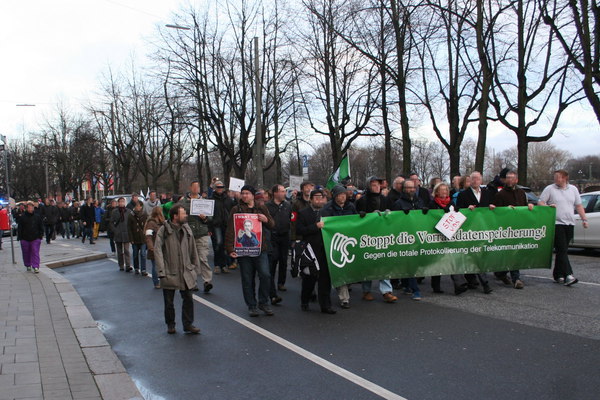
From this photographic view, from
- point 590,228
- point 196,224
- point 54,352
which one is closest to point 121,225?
point 196,224

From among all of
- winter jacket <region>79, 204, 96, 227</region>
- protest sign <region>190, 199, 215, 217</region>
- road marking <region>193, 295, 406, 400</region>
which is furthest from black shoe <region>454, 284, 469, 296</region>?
winter jacket <region>79, 204, 96, 227</region>

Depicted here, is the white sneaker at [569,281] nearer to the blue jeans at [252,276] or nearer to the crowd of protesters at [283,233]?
the crowd of protesters at [283,233]

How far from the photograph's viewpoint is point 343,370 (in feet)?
16.6

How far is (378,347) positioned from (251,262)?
240cm

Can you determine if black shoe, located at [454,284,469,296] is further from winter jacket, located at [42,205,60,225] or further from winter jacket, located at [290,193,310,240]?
winter jacket, located at [42,205,60,225]

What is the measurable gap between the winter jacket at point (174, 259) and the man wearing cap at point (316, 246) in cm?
175

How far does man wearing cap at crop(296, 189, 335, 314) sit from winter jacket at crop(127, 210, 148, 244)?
18.5 feet

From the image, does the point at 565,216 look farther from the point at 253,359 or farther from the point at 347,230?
the point at 253,359

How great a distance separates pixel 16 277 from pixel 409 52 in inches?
721

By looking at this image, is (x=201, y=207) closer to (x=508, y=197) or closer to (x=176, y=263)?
(x=176, y=263)

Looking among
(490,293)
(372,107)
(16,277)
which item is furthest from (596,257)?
(372,107)

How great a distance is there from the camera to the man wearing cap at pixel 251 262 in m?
7.40

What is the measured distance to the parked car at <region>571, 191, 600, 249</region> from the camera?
42.2 ft

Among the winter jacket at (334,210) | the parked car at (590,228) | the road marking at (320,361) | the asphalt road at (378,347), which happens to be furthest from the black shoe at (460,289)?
the parked car at (590,228)
